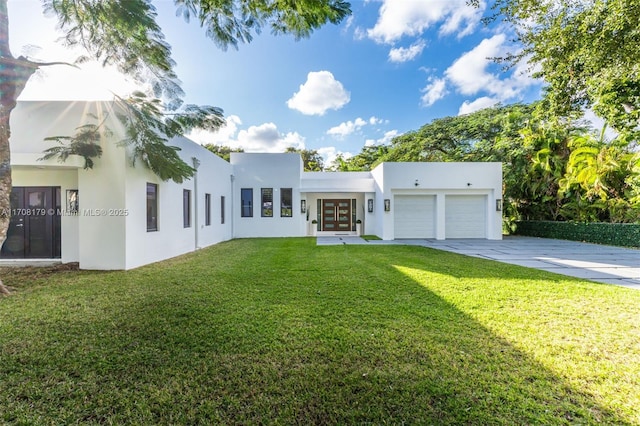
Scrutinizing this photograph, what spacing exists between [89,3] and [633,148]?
20948 millimetres

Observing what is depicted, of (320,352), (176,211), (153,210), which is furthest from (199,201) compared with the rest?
(320,352)

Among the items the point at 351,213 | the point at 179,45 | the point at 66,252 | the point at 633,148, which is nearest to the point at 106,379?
the point at 179,45

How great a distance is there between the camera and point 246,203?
1591cm

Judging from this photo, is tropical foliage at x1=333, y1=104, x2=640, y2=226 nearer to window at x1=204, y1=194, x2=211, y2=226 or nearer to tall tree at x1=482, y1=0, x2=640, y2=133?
tall tree at x1=482, y1=0, x2=640, y2=133

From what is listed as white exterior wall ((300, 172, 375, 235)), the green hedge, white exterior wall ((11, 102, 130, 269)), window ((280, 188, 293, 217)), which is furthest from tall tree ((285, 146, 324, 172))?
white exterior wall ((11, 102, 130, 269))

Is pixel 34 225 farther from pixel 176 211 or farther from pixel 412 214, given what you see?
pixel 412 214

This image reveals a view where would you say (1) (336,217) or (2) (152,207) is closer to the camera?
(2) (152,207)

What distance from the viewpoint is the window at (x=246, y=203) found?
52.0 ft

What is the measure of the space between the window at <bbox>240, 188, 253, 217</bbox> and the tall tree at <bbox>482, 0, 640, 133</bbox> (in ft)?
41.7

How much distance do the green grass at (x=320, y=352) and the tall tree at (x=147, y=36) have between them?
3664 mm

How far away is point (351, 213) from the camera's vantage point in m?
17.4

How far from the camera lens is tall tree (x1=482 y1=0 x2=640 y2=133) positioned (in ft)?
16.4

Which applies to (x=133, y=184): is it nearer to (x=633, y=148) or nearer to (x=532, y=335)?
(x=532, y=335)

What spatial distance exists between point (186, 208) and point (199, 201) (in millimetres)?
651
